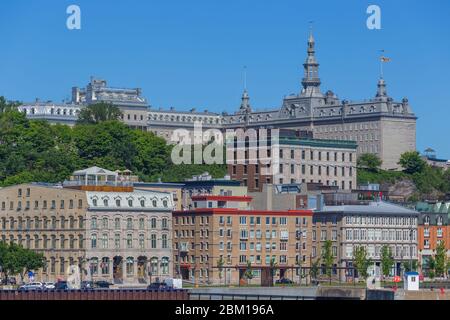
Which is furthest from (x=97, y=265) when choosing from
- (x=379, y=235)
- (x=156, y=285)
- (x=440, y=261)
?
(x=440, y=261)

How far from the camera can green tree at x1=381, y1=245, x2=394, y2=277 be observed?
17150cm

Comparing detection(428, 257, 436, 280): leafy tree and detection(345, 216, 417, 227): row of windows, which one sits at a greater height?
detection(345, 216, 417, 227): row of windows

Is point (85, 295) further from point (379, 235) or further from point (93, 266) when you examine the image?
point (379, 235)

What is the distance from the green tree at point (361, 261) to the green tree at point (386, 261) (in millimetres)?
1191

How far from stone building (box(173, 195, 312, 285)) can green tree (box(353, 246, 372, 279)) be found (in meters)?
4.76

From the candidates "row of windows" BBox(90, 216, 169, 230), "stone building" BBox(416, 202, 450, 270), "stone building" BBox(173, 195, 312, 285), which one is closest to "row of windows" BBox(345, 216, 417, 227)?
"stone building" BBox(416, 202, 450, 270)

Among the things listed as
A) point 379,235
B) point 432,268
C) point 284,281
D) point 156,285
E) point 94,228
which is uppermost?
point 94,228

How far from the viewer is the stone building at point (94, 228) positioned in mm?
161875

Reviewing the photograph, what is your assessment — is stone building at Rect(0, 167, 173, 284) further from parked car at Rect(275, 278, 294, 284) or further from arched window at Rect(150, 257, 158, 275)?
parked car at Rect(275, 278, 294, 284)

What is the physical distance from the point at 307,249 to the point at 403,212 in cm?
1077

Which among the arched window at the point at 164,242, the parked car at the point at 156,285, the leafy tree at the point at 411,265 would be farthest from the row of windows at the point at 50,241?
the leafy tree at the point at 411,265

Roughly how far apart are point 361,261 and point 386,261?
10.8 feet

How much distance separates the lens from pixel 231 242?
16862 cm
